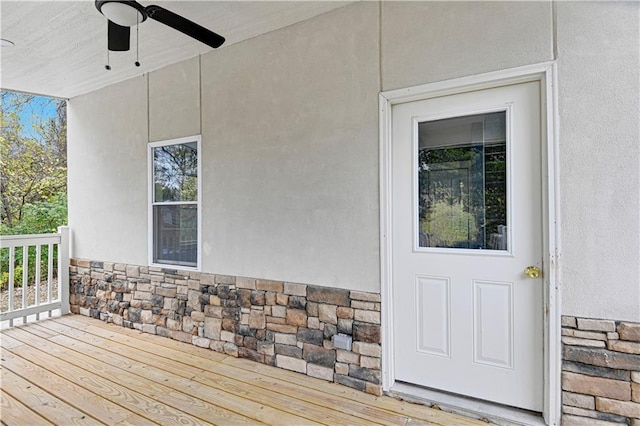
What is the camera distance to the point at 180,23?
217cm

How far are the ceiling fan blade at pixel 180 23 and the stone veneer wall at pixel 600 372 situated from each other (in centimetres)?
285

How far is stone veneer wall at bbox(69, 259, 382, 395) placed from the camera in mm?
2688

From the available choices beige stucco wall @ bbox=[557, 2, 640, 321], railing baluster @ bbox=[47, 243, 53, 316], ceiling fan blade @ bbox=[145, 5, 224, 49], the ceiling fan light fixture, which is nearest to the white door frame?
beige stucco wall @ bbox=[557, 2, 640, 321]

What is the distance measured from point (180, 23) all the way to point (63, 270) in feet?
13.8

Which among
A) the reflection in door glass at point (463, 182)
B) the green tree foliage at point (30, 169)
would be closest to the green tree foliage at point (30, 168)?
the green tree foliage at point (30, 169)

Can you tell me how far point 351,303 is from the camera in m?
2.72

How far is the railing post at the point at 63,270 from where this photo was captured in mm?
4754

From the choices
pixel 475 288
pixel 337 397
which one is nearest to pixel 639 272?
pixel 475 288

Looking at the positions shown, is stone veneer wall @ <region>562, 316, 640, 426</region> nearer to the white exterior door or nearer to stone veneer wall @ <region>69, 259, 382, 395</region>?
the white exterior door

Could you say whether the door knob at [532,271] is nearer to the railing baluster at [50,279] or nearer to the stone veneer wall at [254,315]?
the stone veneer wall at [254,315]

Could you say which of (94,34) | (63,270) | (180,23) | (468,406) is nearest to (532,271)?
(468,406)

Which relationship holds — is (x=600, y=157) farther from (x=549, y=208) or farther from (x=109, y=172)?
(x=109, y=172)

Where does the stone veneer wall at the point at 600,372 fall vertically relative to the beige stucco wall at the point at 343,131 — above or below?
below

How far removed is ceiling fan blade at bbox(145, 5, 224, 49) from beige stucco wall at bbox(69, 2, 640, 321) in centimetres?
84
